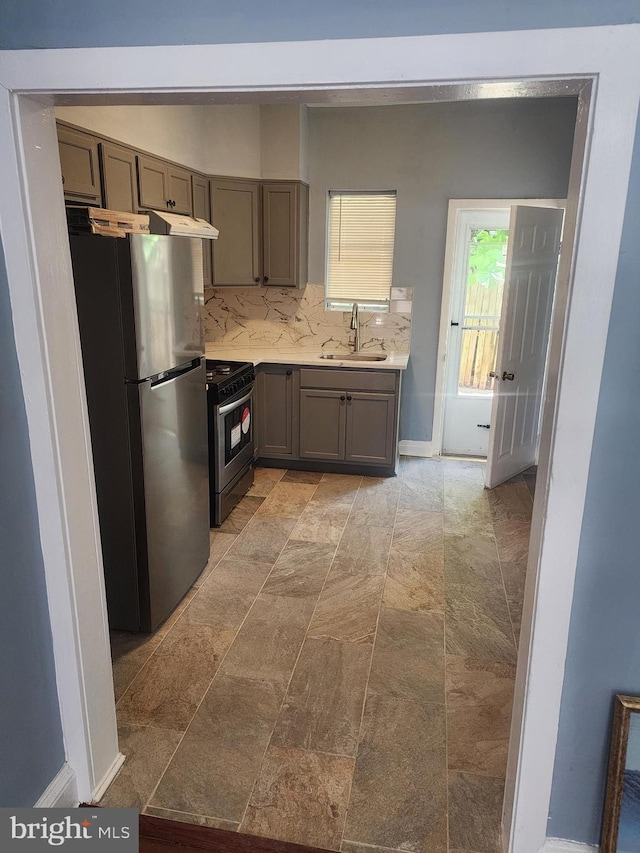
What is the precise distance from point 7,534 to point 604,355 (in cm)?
149

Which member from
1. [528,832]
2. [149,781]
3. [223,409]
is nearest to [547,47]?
[528,832]

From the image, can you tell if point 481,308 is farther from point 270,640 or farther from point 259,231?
point 270,640

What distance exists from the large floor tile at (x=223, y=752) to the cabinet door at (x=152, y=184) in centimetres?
256

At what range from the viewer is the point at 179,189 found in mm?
3871

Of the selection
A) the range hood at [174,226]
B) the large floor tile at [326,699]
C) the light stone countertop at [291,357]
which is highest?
the range hood at [174,226]

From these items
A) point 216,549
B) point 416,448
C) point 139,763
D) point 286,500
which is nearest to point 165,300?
point 216,549

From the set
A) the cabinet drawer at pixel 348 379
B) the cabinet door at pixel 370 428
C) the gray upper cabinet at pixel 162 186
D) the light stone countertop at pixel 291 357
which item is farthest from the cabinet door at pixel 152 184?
the cabinet door at pixel 370 428

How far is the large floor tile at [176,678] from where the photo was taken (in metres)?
2.26

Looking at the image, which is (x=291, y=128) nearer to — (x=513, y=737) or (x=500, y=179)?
(x=500, y=179)

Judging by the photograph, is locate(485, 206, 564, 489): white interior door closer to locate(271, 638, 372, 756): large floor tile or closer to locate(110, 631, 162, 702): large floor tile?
locate(271, 638, 372, 756): large floor tile

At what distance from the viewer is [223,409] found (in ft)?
12.0

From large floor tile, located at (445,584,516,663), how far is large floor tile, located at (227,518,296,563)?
103 centimetres

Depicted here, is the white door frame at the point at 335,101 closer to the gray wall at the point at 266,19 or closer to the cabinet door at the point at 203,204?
the gray wall at the point at 266,19

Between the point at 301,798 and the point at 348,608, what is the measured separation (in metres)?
1.11
